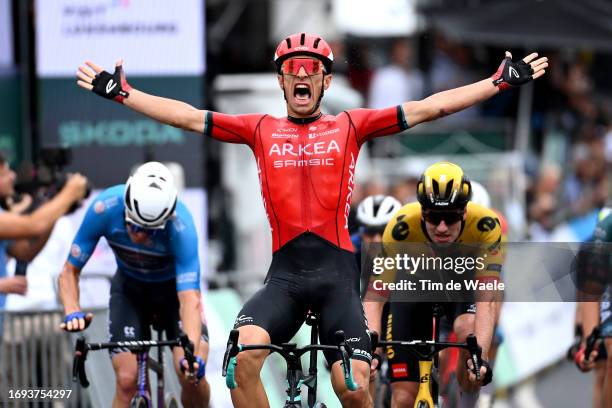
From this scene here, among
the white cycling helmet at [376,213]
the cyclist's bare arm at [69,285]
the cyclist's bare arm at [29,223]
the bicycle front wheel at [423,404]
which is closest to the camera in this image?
the cyclist's bare arm at [29,223]

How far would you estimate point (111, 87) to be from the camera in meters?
9.45

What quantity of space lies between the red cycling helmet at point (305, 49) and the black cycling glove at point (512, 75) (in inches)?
43.8

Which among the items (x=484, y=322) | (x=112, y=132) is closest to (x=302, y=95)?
(x=484, y=322)

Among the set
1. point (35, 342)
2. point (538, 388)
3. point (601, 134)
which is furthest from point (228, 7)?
point (35, 342)

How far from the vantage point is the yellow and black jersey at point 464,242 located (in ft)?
32.3

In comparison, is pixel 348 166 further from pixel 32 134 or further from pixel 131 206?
pixel 32 134

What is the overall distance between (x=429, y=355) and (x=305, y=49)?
218cm

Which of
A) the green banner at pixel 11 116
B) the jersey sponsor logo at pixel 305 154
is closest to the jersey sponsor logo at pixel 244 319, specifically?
the jersey sponsor logo at pixel 305 154

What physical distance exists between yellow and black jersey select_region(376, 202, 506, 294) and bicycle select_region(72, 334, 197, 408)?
5.01 ft

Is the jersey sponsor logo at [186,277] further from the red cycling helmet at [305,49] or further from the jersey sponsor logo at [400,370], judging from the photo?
the red cycling helmet at [305,49]

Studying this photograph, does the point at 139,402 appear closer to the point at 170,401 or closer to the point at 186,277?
the point at 170,401

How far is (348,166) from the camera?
9.34 meters

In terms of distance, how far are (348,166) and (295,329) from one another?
1.13 meters

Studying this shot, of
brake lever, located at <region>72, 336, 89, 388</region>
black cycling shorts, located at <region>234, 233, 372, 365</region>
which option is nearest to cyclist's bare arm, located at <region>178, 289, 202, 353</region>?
brake lever, located at <region>72, 336, 89, 388</region>
